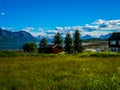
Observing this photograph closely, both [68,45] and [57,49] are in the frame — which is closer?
[68,45]

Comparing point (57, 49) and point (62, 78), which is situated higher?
point (57, 49)

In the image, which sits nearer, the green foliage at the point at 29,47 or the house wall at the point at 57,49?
the house wall at the point at 57,49

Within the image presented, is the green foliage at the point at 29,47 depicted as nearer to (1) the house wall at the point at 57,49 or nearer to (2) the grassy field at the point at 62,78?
(1) the house wall at the point at 57,49

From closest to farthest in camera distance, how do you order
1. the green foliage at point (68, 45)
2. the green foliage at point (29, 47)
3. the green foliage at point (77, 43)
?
the green foliage at point (77, 43) < the green foliage at point (68, 45) < the green foliage at point (29, 47)

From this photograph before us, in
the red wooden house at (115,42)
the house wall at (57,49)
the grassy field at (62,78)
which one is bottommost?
the grassy field at (62,78)

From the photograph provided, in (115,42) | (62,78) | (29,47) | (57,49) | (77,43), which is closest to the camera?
(62,78)

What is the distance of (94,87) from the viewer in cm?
1041

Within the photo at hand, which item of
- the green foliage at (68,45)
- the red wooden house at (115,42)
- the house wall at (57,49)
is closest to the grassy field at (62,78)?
the red wooden house at (115,42)

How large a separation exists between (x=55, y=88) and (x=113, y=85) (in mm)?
2179

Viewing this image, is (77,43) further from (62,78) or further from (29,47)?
(62,78)

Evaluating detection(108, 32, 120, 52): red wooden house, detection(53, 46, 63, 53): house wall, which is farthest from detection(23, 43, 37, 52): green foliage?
detection(108, 32, 120, 52): red wooden house

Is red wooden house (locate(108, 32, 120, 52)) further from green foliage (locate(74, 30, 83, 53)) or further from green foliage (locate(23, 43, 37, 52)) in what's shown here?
green foliage (locate(23, 43, 37, 52))

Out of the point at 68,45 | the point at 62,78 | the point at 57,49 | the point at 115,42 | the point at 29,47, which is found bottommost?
the point at 62,78

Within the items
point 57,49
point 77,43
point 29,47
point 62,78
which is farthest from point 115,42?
point 62,78
